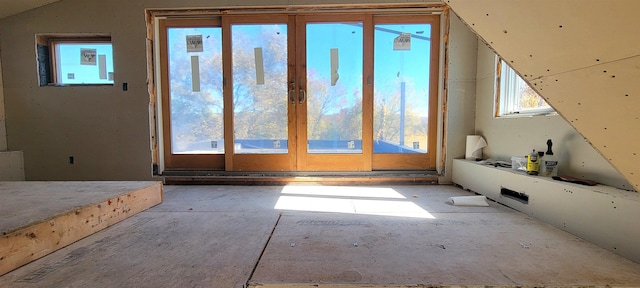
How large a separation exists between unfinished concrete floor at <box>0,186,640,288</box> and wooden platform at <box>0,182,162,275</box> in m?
0.06

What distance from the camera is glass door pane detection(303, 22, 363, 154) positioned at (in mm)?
2914

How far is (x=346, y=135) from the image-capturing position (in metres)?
2.98

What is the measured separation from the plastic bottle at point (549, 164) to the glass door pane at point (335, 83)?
1.57 m

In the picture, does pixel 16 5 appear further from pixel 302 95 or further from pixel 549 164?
pixel 549 164

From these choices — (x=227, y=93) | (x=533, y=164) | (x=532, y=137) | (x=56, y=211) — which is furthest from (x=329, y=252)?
(x=227, y=93)

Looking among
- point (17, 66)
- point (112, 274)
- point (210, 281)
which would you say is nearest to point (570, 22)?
point (210, 281)

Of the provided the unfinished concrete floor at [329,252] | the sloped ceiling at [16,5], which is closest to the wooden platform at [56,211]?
the unfinished concrete floor at [329,252]

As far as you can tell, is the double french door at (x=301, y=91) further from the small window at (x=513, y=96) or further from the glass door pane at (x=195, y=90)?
the small window at (x=513, y=96)

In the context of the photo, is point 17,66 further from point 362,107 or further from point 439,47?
point 439,47

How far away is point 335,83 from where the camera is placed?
293 centimetres

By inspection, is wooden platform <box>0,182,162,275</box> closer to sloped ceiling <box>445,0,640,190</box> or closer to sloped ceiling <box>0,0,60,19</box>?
sloped ceiling <box>0,0,60,19</box>

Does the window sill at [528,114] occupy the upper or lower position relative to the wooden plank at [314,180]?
upper

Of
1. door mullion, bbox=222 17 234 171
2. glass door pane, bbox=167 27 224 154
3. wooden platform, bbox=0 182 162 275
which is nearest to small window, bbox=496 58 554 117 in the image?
door mullion, bbox=222 17 234 171

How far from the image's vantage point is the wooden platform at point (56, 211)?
1.20 m
